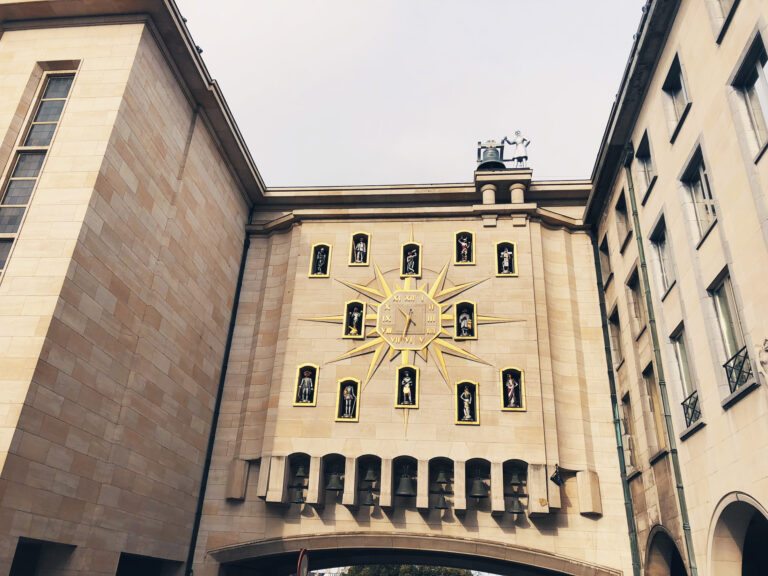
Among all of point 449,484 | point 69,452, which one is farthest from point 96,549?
point 449,484

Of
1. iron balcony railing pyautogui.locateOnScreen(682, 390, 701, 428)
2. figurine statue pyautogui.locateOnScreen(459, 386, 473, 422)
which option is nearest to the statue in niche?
figurine statue pyautogui.locateOnScreen(459, 386, 473, 422)

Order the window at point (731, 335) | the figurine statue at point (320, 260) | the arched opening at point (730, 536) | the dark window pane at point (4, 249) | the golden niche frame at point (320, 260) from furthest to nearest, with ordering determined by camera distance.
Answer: the figurine statue at point (320, 260) → the golden niche frame at point (320, 260) → the dark window pane at point (4, 249) → the arched opening at point (730, 536) → the window at point (731, 335)

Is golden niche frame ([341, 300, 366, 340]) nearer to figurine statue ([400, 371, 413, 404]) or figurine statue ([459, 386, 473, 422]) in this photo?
figurine statue ([400, 371, 413, 404])

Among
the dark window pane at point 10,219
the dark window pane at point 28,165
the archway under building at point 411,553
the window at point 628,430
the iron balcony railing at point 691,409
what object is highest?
the dark window pane at point 28,165

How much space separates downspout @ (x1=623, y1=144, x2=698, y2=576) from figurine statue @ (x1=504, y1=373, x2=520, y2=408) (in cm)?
641

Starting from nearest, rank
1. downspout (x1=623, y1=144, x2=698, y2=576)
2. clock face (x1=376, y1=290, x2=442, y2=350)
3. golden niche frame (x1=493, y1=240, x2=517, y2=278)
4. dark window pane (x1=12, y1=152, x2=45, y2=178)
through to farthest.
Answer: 1. downspout (x1=623, y1=144, x2=698, y2=576)
2. dark window pane (x1=12, y1=152, x2=45, y2=178)
3. clock face (x1=376, y1=290, x2=442, y2=350)
4. golden niche frame (x1=493, y1=240, x2=517, y2=278)

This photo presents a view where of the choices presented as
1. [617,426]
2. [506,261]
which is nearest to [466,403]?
[617,426]

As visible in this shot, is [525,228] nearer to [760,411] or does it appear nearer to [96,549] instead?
[760,411]

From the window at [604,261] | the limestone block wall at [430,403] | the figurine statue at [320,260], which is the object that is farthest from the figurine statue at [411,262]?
the window at [604,261]

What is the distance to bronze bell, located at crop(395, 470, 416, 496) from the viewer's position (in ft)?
76.1

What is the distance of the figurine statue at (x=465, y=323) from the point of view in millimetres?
26469

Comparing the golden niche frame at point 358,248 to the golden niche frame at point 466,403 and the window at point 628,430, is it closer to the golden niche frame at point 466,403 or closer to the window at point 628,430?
the golden niche frame at point 466,403

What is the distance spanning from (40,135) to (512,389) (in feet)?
65.4

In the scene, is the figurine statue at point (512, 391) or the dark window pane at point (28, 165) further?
the figurine statue at point (512, 391)
